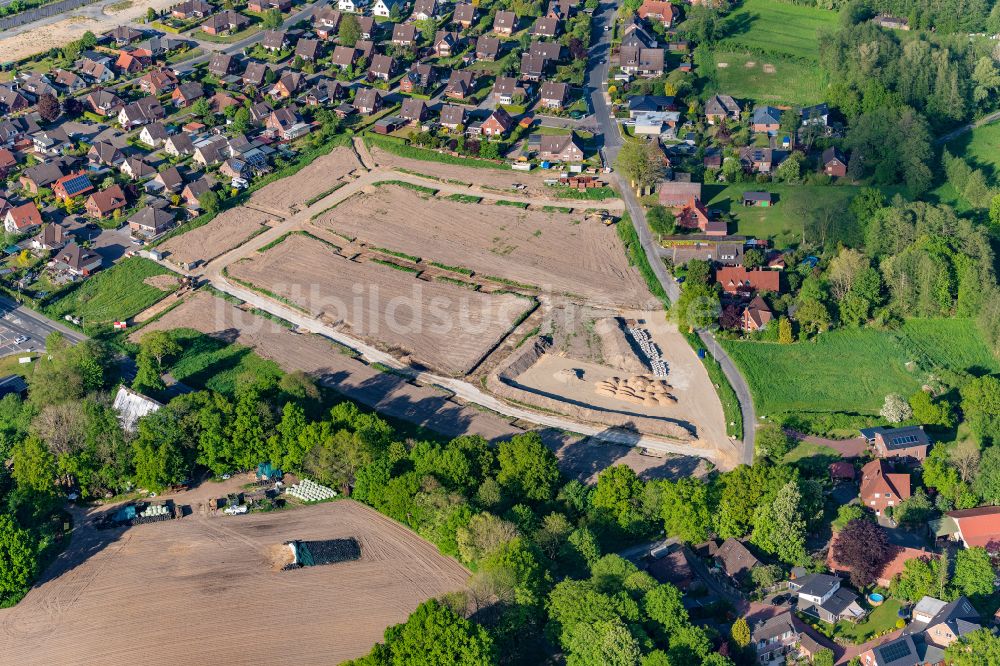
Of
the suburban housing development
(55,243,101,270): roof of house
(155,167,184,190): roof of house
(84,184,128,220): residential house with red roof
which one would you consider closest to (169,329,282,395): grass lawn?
the suburban housing development

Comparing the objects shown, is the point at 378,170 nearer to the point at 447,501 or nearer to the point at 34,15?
the point at 447,501

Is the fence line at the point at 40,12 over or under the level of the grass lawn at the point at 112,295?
over

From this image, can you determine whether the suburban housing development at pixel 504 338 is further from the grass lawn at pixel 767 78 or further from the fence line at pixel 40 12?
the fence line at pixel 40 12

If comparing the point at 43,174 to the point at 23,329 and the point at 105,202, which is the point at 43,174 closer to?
the point at 105,202

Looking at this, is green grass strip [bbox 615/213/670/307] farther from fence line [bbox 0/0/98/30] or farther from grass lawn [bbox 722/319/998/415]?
fence line [bbox 0/0/98/30]

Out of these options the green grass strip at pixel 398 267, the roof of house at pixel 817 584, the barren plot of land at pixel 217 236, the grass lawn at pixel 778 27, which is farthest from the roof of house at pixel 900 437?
the grass lawn at pixel 778 27

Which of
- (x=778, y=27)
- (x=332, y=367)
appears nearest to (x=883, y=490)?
(x=332, y=367)
